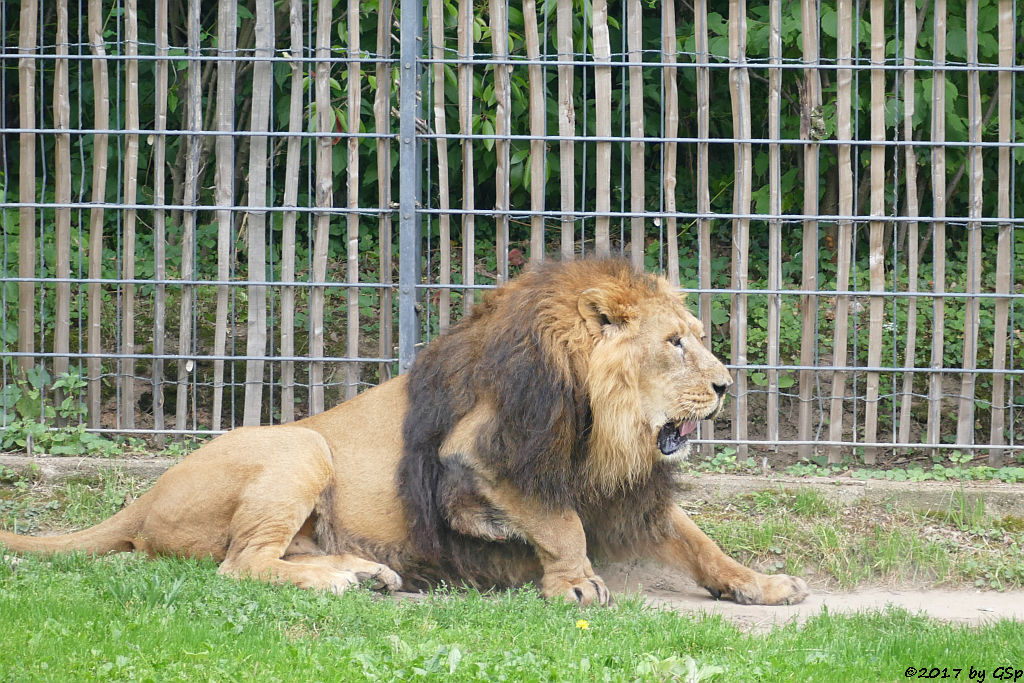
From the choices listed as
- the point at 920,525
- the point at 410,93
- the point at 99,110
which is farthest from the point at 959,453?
the point at 99,110

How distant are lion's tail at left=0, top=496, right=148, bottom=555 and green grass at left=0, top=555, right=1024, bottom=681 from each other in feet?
0.48

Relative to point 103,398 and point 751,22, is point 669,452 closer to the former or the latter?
point 751,22

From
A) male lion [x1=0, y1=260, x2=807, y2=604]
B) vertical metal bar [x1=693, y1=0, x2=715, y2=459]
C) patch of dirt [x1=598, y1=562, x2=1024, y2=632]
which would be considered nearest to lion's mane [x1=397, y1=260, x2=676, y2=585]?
male lion [x1=0, y1=260, x2=807, y2=604]

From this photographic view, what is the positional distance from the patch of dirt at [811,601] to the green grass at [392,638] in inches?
10.9

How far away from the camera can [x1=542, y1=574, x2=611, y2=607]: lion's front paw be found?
472 centimetres

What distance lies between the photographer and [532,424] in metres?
4.72

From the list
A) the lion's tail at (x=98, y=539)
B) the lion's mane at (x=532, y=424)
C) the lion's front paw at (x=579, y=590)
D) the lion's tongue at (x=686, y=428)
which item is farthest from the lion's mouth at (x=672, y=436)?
the lion's tail at (x=98, y=539)

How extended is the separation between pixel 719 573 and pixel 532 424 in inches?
46.2

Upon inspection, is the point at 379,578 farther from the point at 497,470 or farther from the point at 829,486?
the point at 829,486

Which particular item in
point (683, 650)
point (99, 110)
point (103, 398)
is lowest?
point (683, 650)

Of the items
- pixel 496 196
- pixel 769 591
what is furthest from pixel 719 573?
pixel 496 196

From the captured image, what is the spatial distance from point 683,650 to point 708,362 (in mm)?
1279

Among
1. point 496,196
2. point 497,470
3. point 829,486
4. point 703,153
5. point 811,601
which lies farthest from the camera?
point 496,196

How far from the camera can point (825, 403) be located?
7.52 m
